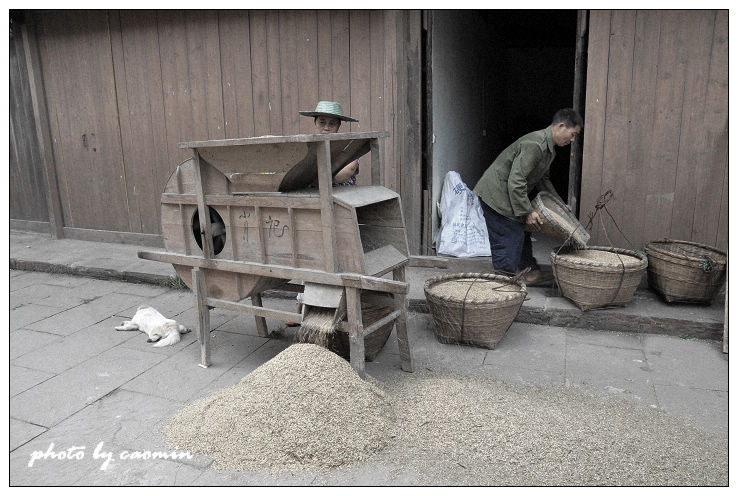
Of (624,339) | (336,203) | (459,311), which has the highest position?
(336,203)

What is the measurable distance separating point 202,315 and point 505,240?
252 centimetres

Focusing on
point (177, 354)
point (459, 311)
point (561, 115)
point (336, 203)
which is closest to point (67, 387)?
point (177, 354)

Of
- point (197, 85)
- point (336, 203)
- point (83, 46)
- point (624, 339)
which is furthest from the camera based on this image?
point (83, 46)

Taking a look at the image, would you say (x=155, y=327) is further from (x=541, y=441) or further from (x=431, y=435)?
(x=541, y=441)

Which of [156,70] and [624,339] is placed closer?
[624,339]

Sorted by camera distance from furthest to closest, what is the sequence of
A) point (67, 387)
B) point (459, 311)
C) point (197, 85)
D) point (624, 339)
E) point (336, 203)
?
1. point (197, 85)
2. point (624, 339)
3. point (459, 311)
4. point (67, 387)
5. point (336, 203)

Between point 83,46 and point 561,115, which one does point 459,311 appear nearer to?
point 561,115

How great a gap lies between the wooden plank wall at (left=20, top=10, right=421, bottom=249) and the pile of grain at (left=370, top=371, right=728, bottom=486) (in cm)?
273

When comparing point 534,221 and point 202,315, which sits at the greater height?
point 534,221

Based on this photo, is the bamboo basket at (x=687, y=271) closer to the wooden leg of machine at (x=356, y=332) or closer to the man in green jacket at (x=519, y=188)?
the man in green jacket at (x=519, y=188)

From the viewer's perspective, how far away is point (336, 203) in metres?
3.00

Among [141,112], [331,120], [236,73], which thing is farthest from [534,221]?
[141,112]

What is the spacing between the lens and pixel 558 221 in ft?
14.2
